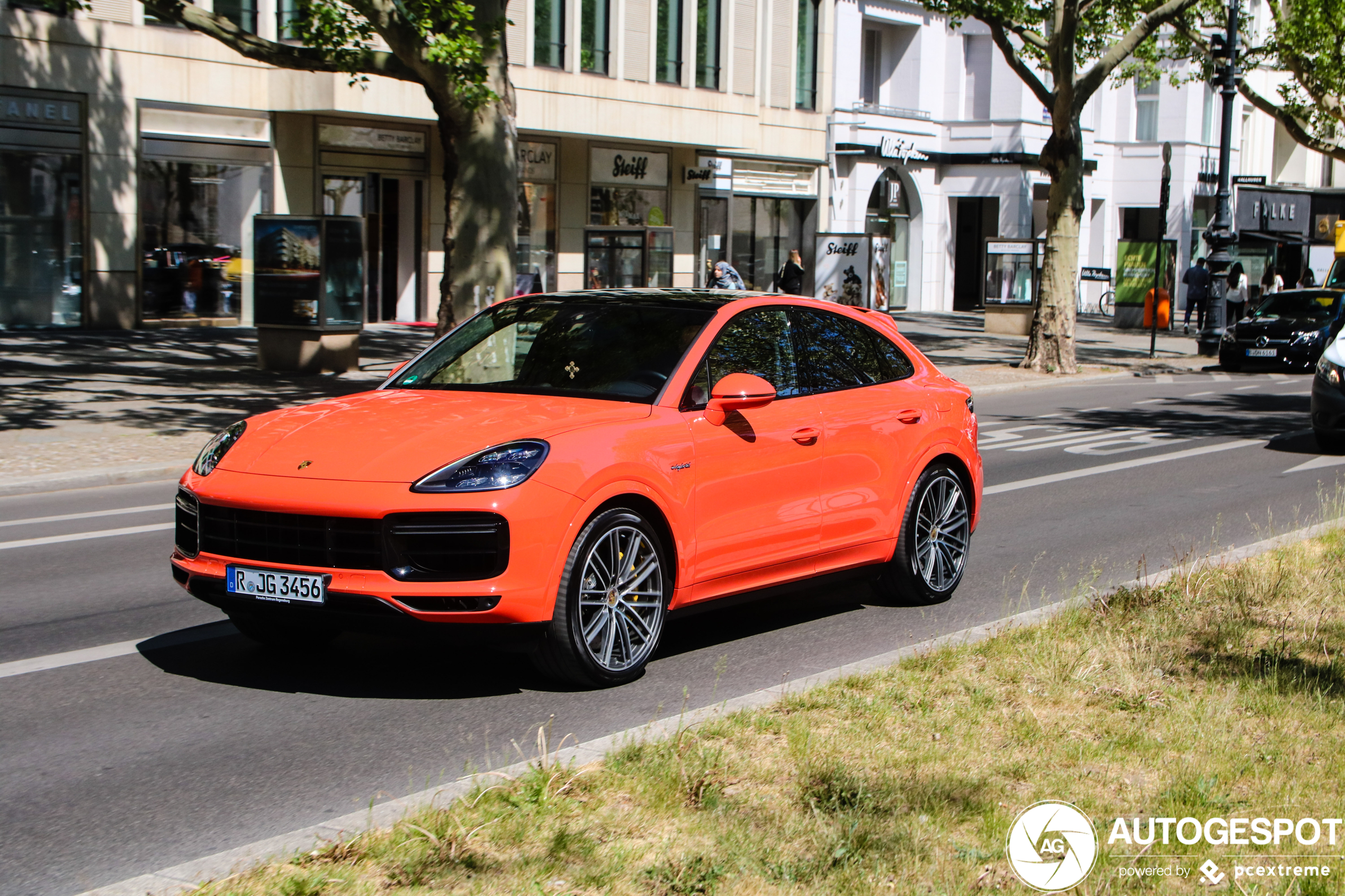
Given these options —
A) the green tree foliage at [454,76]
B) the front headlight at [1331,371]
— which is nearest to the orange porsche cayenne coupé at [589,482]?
the front headlight at [1331,371]

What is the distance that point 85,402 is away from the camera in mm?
17594

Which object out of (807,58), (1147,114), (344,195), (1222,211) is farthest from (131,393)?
(1147,114)

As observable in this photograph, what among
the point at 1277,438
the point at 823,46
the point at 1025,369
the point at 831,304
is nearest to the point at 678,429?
the point at 831,304

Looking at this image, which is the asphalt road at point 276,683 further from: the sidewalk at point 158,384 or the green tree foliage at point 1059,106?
the green tree foliage at point 1059,106

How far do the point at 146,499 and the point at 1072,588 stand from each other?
23.9 ft

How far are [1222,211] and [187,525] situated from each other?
3056 centimetres

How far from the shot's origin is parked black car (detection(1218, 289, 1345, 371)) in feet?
93.8

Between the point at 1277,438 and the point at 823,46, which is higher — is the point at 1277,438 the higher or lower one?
the lower one

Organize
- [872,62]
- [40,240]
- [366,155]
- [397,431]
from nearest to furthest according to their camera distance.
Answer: [397,431], [40,240], [366,155], [872,62]

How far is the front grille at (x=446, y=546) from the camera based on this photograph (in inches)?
226

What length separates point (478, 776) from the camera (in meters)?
4.76

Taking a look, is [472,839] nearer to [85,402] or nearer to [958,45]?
[85,402]

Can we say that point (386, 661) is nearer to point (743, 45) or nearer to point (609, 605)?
point (609, 605)

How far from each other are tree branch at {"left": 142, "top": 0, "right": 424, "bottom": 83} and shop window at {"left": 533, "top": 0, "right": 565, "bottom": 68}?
653 inches
